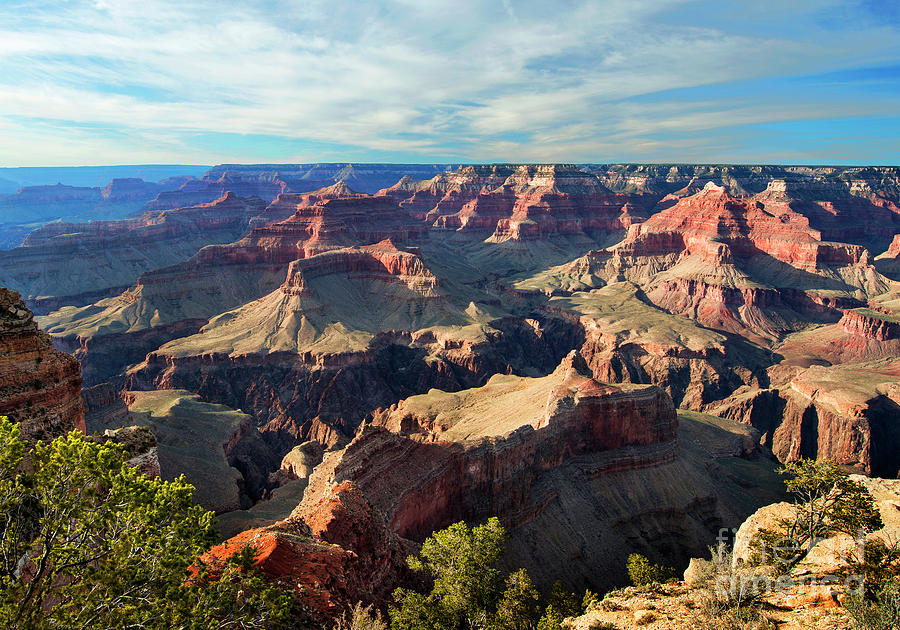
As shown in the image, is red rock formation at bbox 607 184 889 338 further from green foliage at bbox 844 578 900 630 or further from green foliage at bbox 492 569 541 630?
green foliage at bbox 844 578 900 630

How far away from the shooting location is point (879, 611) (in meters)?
18.0

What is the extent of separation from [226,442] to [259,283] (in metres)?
92.6

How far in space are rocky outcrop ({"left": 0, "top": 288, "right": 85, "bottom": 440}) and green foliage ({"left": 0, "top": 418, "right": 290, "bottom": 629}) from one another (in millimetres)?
13722

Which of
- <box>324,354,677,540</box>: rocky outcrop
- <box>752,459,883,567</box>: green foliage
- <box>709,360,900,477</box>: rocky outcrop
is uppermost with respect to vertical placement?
<box>752,459,883,567</box>: green foliage

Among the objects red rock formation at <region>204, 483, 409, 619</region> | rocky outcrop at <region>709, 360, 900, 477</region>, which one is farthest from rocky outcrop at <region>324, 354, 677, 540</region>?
rocky outcrop at <region>709, 360, 900, 477</region>

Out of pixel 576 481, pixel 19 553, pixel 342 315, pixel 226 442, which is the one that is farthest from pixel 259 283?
pixel 19 553

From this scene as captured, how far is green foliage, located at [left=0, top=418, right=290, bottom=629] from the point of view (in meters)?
14.2

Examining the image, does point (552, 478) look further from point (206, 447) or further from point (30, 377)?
point (206, 447)

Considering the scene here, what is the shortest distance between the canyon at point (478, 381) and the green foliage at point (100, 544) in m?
10.1

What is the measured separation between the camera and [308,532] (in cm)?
3133

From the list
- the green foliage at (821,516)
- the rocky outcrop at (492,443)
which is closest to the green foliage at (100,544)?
the rocky outcrop at (492,443)

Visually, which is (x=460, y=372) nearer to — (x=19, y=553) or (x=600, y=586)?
(x=600, y=586)

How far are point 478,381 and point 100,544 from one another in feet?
321

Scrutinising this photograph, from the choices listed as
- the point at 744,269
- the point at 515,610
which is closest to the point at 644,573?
the point at 515,610
